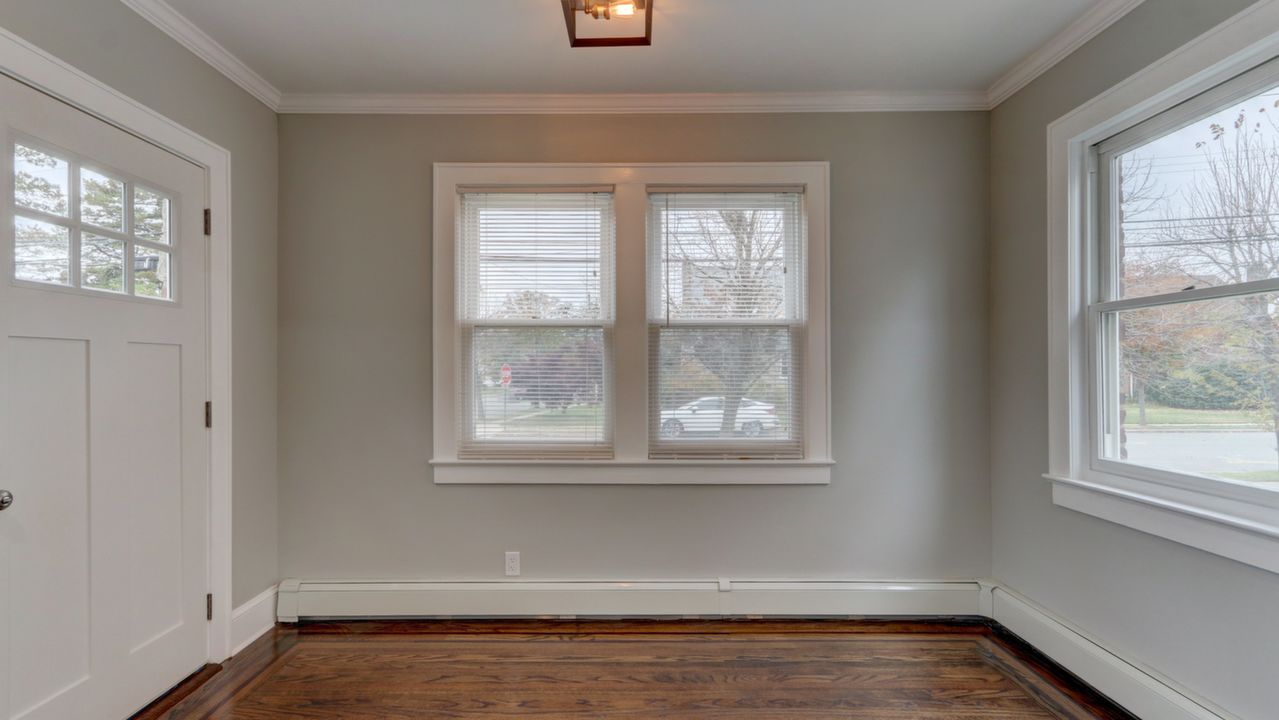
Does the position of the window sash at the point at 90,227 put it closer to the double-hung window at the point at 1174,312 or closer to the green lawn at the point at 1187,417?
the double-hung window at the point at 1174,312

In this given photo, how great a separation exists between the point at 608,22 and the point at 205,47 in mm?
1659

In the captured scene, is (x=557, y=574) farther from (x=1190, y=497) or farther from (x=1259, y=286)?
(x=1259, y=286)

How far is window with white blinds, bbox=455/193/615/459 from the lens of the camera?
277 cm

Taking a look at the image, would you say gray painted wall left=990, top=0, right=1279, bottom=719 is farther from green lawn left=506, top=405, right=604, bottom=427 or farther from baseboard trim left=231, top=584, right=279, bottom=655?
baseboard trim left=231, top=584, right=279, bottom=655

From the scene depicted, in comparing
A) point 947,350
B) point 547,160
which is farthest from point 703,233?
point 947,350

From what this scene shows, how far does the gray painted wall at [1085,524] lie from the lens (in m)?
1.69

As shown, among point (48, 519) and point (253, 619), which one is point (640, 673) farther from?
point (48, 519)

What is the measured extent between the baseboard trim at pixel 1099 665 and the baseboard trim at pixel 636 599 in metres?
0.20

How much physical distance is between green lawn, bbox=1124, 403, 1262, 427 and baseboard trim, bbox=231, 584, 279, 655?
12.4 ft

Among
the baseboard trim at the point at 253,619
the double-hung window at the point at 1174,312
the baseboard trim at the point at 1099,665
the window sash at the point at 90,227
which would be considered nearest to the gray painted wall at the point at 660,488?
the baseboard trim at the point at 253,619

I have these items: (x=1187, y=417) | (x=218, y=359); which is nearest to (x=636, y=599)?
(x=218, y=359)

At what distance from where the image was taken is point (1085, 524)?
2.21 metres

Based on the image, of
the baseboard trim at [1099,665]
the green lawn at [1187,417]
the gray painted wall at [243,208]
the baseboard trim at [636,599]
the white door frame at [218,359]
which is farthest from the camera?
the baseboard trim at [636,599]

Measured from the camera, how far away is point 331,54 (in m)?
2.38
